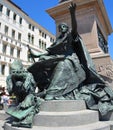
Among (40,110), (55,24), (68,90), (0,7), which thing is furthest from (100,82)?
(0,7)

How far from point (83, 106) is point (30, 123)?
1.28 metres

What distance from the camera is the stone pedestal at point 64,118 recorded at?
4211 millimetres

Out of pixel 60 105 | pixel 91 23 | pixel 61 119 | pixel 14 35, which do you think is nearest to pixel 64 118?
pixel 61 119

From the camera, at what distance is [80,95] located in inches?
207

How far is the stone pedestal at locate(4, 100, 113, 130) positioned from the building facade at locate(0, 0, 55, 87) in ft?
92.9

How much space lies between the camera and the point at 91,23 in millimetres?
8375

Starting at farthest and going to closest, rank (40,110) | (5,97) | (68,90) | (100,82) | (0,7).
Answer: (0,7), (5,97), (100,82), (68,90), (40,110)

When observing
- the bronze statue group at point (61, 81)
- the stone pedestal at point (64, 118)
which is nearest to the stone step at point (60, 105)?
the stone pedestal at point (64, 118)

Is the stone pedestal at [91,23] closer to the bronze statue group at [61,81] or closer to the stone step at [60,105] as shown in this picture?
the bronze statue group at [61,81]

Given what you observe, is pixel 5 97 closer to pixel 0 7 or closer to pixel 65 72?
pixel 65 72

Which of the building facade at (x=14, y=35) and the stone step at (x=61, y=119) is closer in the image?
the stone step at (x=61, y=119)

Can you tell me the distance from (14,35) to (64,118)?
34.8 meters

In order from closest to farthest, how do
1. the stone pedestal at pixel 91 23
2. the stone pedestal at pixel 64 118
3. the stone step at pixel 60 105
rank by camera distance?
the stone pedestal at pixel 64 118 < the stone step at pixel 60 105 < the stone pedestal at pixel 91 23

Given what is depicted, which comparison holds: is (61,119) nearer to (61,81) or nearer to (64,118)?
(64,118)
